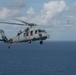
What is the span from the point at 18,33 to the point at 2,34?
2761 millimetres

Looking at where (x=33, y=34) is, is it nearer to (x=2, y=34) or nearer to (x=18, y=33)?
(x=18, y=33)

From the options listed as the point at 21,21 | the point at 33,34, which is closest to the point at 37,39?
the point at 33,34

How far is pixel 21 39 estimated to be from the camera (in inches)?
1590

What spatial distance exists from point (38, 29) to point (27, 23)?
7.86 feet

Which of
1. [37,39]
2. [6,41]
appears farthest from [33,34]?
[6,41]

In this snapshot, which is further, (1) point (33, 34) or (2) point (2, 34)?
(2) point (2, 34)

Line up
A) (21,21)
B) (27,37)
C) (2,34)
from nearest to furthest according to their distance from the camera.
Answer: (21,21)
(27,37)
(2,34)

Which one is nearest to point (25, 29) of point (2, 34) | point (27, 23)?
point (27, 23)

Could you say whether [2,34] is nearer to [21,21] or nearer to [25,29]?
[25,29]

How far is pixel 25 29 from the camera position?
1633 inches

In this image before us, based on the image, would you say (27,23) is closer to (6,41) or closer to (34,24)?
(34,24)

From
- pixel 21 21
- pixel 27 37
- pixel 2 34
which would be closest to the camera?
pixel 21 21

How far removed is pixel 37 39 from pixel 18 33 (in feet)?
11.7

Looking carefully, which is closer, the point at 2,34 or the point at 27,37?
the point at 27,37
